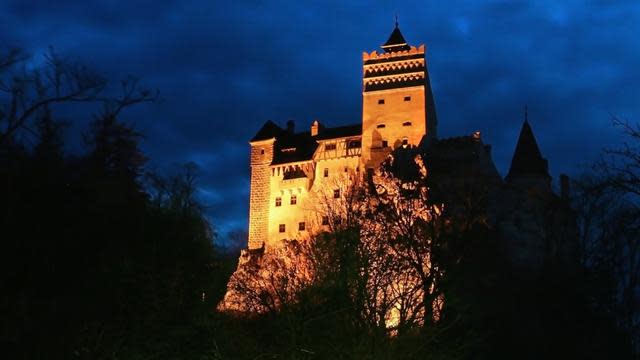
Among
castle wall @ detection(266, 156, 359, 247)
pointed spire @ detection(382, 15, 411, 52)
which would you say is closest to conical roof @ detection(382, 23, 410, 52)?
pointed spire @ detection(382, 15, 411, 52)

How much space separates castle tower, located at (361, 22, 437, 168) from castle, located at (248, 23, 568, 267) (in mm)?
77

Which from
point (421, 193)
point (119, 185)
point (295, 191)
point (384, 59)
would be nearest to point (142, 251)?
point (119, 185)

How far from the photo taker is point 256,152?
6372cm

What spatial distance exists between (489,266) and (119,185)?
86.9 feet

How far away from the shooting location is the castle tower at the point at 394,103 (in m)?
57.6

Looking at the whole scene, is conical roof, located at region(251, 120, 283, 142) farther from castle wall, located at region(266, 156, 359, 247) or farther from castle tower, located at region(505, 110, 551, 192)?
castle tower, located at region(505, 110, 551, 192)

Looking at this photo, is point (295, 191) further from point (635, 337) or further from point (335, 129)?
point (635, 337)

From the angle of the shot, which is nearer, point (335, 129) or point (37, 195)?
point (37, 195)

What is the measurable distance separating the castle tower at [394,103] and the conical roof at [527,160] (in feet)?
23.3

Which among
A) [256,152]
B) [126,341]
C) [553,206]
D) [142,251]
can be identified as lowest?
[126,341]

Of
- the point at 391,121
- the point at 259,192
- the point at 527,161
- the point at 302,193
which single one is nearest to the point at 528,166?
the point at 527,161

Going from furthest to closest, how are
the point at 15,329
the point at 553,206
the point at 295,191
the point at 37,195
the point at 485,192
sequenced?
the point at 295,191, the point at 485,192, the point at 553,206, the point at 37,195, the point at 15,329

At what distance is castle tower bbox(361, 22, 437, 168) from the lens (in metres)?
57.6

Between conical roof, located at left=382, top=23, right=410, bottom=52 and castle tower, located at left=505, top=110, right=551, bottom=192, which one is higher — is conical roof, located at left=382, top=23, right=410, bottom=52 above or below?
above
